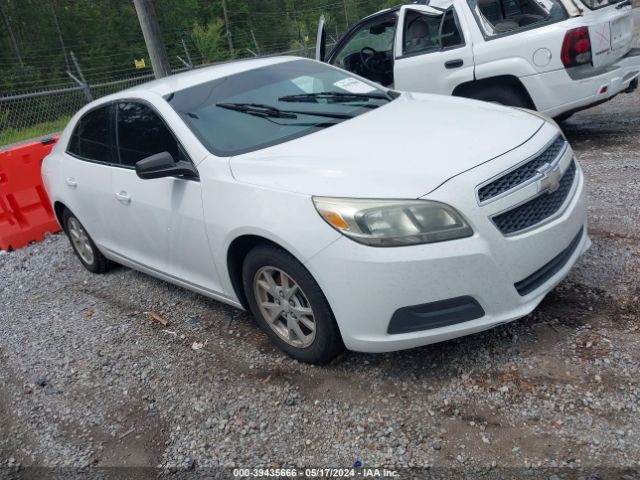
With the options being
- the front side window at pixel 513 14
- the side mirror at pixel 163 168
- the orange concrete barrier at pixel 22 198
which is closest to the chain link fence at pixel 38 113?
the orange concrete barrier at pixel 22 198

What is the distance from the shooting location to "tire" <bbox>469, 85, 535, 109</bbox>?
235 inches

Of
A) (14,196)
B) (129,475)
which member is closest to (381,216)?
(129,475)

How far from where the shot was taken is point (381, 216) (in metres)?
2.71

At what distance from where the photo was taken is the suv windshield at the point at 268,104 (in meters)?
3.57

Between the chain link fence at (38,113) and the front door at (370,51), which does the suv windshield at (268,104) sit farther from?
the chain link fence at (38,113)

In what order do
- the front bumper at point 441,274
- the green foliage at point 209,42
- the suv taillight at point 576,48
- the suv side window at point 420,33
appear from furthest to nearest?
the green foliage at point 209,42 → the suv side window at point 420,33 → the suv taillight at point 576,48 → the front bumper at point 441,274

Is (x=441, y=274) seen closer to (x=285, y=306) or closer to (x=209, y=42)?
(x=285, y=306)

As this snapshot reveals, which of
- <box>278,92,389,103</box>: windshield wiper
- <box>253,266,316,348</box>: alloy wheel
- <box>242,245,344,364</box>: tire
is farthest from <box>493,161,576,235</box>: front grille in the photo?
<box>278,92,389,103</box>: windshield wiper

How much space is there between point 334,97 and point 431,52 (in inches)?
110

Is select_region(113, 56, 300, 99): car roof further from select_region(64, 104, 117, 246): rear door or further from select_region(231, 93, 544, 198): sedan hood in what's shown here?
select_region(231, 93, 544, 198): sedan hood

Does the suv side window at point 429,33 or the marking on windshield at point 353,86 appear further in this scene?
the suv side window at point 429,33

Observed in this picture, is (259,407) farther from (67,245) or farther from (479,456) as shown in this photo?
(67,245)

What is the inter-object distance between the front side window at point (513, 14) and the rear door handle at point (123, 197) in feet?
13.3

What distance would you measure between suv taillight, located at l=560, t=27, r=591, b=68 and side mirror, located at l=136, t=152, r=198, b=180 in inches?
158
